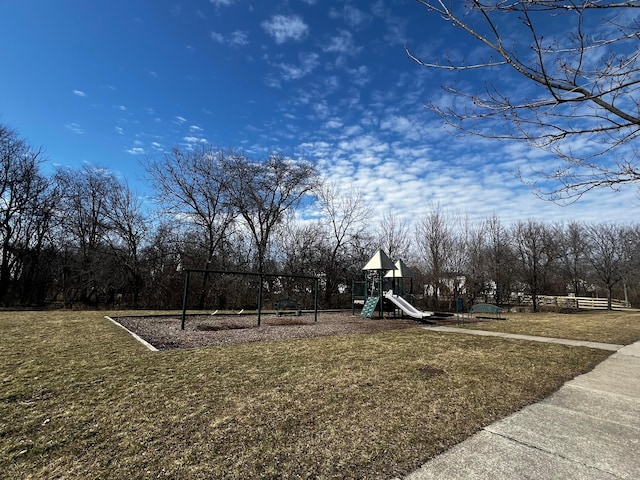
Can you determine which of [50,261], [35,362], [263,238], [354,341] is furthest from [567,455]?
[50,261]

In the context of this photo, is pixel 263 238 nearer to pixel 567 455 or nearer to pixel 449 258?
pixel 449 258

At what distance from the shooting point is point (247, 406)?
3.54 metres

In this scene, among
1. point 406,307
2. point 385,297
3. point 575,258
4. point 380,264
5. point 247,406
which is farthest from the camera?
point 575,258

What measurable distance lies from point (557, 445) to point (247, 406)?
2.91m

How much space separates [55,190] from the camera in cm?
2073

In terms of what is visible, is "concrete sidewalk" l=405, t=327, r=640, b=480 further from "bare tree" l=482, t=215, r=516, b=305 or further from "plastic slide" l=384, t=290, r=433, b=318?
"bare tree" l=482, t=215, r=516, b=305

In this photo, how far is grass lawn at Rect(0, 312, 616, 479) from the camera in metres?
2.44

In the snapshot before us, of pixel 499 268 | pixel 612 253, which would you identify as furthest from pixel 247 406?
pixel 612 253

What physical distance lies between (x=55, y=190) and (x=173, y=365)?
2175cm

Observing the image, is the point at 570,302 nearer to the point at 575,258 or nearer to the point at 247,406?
the point at 575,258

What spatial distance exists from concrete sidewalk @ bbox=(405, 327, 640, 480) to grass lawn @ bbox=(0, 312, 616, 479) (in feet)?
0.56

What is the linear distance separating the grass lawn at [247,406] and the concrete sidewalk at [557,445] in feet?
0.56

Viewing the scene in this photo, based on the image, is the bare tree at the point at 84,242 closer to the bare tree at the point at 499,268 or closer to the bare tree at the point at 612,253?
the bare tree at the point at 499,268

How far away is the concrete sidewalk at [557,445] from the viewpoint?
237 cm
